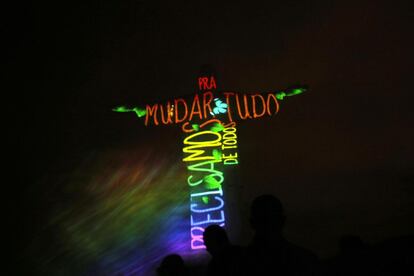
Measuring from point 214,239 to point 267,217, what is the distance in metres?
0.86

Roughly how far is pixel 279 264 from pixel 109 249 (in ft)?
37.9

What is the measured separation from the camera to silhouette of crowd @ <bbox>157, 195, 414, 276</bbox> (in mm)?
1429

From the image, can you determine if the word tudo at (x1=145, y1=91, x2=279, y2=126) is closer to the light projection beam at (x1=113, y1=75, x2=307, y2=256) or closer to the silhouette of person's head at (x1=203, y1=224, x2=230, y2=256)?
the light projection beam at (x1=113, y1=75, x2=307, y2=256)

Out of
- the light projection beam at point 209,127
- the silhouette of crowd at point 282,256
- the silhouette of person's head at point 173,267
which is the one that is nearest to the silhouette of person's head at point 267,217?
the silhouette of crowd at point 282,256

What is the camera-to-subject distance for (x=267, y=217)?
222 cm

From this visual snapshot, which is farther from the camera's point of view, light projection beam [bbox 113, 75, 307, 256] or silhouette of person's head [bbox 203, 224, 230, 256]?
light projection beam [bbox 113, 75, 307, 256]

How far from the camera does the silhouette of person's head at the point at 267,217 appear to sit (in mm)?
2199

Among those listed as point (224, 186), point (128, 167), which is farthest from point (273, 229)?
point (128, 167)

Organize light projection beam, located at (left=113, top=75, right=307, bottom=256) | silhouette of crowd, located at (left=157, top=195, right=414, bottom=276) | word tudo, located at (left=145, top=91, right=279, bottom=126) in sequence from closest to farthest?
silhouette of crowd, located at (left=157, top=195, right=414, bottom=276) < light projection beam, located at (left=113, top=75, right=307, bottom=256) < word tudo, located at (left=145, top=91, right=279, bottom=126)

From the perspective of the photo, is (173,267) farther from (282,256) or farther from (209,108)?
(209,108)

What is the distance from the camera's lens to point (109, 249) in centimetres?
1289

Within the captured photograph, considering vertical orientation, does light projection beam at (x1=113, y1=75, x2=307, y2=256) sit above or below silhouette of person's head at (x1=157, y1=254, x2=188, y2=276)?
above

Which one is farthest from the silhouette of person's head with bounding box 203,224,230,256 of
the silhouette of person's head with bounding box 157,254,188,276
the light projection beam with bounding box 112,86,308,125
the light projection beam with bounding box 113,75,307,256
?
the light projection beam with bounding box 112,86,308,125

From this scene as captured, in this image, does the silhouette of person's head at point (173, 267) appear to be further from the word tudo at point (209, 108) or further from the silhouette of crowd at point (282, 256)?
the word tudo at point (209, 108)
